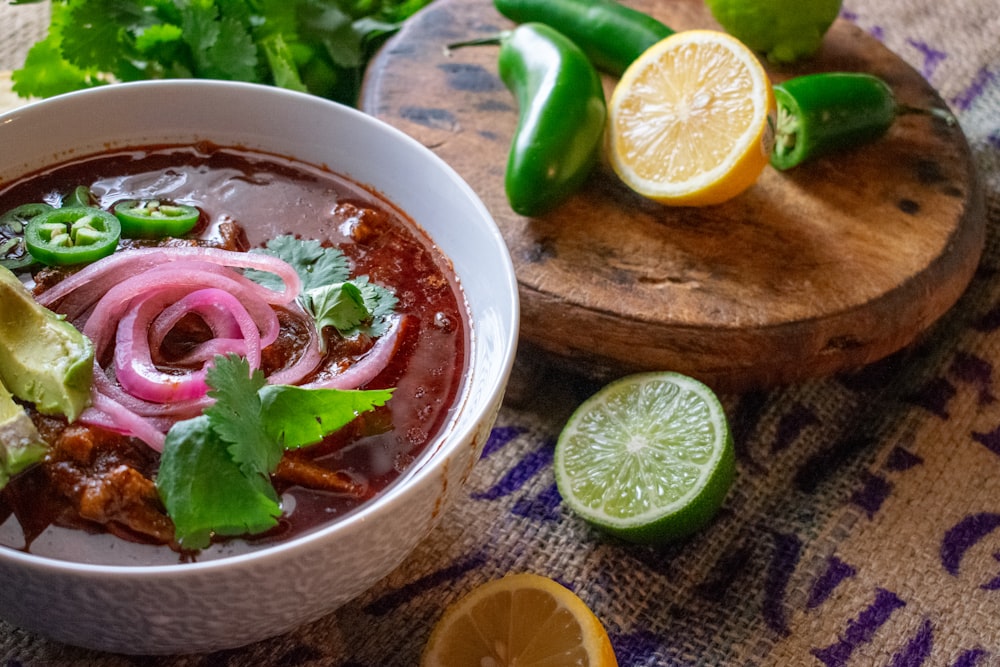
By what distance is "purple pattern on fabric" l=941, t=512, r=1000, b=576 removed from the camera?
231 centimetres

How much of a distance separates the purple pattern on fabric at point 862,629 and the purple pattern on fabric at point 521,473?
2.50 ft

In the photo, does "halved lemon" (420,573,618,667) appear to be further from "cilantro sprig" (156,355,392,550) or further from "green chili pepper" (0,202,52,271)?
"green chili pepper" (0,202,52,271)

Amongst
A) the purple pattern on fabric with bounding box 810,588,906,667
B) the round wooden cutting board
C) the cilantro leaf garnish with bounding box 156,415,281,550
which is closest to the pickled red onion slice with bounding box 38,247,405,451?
the cilantro leaf garnish with bounding box 156,415,281,550

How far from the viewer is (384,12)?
3.64 meters

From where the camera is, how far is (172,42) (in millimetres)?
2881

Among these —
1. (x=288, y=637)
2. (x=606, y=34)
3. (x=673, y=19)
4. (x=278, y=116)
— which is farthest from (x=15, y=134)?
(x=673, y=19)

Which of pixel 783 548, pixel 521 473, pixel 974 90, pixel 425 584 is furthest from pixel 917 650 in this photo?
pixel 974 90

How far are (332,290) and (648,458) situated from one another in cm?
85

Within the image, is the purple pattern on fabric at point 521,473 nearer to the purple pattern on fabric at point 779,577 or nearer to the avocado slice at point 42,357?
the purple pattern on fabric at point 779,577

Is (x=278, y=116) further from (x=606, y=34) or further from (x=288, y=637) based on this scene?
(x=606, y=34)

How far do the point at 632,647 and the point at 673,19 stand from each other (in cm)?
244

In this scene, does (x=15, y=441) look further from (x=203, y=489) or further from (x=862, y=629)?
(x=862, y=629)

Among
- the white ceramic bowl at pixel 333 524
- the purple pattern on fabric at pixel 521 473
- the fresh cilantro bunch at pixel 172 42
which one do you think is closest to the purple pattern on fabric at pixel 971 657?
the purple pattern on fabric at pixel 521 473

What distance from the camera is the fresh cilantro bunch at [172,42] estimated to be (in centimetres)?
277
